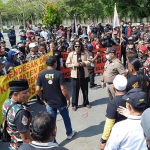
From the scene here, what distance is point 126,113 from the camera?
3.12 meters

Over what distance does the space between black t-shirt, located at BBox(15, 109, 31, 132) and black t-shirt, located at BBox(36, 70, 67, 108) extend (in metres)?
1.90

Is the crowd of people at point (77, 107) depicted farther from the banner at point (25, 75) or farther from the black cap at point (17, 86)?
the banner at point (25, 75)

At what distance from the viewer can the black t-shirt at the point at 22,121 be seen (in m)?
2.98

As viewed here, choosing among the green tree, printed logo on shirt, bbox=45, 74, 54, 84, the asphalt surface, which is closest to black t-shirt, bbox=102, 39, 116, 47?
the asphalt surface

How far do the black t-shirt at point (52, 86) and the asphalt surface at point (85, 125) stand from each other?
2.92 ft

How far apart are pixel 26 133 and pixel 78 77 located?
386cm

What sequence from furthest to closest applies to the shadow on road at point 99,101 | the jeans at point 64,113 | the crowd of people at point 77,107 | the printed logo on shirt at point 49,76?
the shadow on road at point 99,101, the jeans at point 64,113, the printed logo on shirt at point 49,76, the crowd of people at point 77,107

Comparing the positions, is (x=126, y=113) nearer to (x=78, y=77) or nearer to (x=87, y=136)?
(x=87, y=136)

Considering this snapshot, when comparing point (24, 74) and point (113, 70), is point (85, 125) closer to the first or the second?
point (113, 70)

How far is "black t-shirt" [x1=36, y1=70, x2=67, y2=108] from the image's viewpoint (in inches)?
193

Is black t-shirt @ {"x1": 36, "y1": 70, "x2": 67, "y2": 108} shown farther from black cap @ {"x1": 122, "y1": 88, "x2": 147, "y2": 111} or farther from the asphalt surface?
black cap @ {"x1": 122, "y1": 88, "x2": 147, "y2": 111}

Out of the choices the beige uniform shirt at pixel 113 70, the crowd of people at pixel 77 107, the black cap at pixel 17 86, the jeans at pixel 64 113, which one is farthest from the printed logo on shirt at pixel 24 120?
the beige uniform shirt at pixel 113 70

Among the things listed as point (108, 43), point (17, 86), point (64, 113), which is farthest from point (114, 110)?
point (108, 43)

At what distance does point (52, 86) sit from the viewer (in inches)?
195
